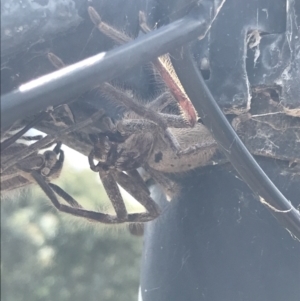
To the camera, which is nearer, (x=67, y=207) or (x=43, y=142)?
(x=43, y=142)

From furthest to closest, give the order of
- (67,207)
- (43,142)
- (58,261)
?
(58,261)
(67,207)
(43,142)

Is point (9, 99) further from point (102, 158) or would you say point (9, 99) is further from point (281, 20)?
point (102, 158)

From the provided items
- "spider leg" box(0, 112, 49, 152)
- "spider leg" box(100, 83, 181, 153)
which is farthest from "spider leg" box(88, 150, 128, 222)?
"spider leg" box(0, 112, 49, 152)

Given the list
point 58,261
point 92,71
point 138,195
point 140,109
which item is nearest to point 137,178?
point 138,195

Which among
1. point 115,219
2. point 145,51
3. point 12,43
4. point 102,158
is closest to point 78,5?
point 12,43

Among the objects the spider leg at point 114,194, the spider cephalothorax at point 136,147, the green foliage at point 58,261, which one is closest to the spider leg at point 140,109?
the spider cephalothorax at point 136,147

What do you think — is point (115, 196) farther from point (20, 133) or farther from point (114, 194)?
point (20, 133)

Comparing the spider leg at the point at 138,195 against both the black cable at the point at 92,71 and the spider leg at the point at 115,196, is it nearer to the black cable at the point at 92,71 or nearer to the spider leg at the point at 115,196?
the spider leg at the point at 115,196
